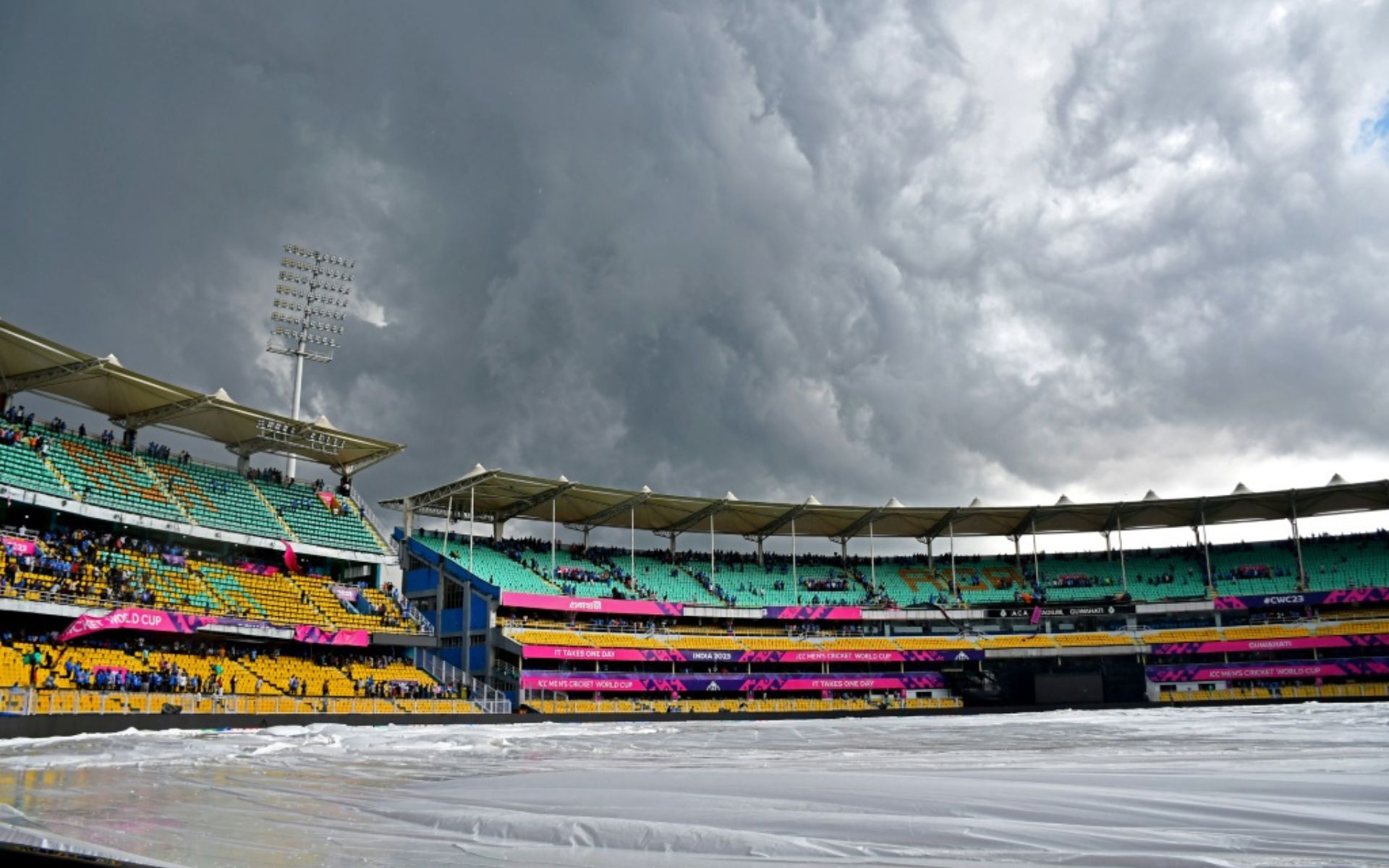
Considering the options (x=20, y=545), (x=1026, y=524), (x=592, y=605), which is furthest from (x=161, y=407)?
(x=1026, y=524)

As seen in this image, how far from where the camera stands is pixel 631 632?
57.7 metres

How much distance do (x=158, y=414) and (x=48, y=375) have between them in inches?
238

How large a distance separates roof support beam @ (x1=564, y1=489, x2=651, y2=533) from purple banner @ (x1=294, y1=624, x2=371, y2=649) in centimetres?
1995

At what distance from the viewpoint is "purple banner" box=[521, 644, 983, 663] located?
52.1m

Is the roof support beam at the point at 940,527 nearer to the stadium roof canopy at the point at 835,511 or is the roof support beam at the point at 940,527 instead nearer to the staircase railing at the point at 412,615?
the stadium roof canopy at the point at 835,511

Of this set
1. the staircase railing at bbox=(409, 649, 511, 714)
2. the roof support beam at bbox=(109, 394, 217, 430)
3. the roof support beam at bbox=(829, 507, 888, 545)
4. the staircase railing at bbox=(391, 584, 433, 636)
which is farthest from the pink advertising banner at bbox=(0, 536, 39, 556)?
the roof support beam at bbox=(829, 507, 888, 545)

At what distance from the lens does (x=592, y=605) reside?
57062 mm

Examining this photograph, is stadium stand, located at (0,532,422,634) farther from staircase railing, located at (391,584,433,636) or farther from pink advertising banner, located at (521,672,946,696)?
pink advertising banner, located at (521,672,946,696)

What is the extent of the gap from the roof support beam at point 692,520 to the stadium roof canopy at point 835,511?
0.10 meters

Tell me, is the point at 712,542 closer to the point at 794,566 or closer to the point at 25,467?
the point at 794,566

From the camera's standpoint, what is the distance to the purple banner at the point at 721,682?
51750 mm

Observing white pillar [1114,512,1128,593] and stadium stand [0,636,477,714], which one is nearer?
stadium stand [0,636,477,714]

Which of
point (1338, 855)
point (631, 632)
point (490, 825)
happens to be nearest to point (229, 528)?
point (631, 632)

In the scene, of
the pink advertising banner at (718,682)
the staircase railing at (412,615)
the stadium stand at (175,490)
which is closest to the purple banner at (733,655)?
the pink advertising banner at (718,682)
